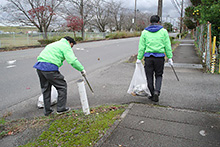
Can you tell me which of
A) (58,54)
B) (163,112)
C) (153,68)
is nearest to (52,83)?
(58,54)

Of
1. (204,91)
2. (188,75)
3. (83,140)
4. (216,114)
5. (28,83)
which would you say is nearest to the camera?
(83,140)

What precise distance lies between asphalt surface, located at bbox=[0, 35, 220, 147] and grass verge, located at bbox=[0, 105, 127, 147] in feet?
0.63

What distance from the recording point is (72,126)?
137 inches

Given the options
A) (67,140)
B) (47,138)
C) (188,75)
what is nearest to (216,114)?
(67,140)

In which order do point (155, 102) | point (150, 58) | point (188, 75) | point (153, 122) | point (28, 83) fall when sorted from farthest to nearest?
1. point (188, 75)
2. point (28, 83)
3. point (155, 102)
4. point (150, 58)
5. point (153, 122)

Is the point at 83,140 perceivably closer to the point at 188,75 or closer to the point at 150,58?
the point at 150,58

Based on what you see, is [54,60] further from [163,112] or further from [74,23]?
[74,23]

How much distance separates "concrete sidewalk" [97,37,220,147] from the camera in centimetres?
290

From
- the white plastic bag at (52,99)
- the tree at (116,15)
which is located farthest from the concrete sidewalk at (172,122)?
the tree at (116,15)

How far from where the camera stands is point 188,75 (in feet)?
23.8

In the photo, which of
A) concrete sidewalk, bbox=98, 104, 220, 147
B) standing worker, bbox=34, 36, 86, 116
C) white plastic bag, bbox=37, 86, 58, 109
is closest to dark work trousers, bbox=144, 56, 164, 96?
concrete sidewalk, bbox=98, 104, 220, 147

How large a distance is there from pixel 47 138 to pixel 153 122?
5.95ft

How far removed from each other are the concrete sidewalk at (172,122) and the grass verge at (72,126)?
8.2 inches

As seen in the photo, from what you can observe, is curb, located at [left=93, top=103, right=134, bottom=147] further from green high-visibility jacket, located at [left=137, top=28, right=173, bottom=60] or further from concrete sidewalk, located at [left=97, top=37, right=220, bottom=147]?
green high-visibility jacket, located at [left=137, top=28, right=173, bottom=60]
